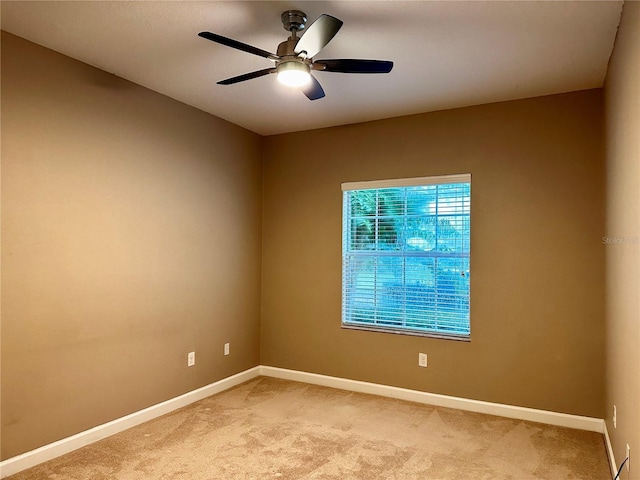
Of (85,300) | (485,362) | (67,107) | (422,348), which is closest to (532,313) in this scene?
(485,362)

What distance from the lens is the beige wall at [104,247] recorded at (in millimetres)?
2623

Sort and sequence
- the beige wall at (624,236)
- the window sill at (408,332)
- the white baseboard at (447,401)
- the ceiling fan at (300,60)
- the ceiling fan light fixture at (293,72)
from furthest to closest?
the window sill at (408,332) → the white baseboard at (447,401) → the ceiling fan light fixture at (293,72) → the ceiling fan at (300,60) → the beige wall at (624,236)

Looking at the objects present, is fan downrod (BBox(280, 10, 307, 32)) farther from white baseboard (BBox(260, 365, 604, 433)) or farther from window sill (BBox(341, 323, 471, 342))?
white baseboard (BBox(260, 365, 604, 433))

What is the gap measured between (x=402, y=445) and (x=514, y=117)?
270 cm

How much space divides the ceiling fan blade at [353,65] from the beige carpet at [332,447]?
7.63 feet

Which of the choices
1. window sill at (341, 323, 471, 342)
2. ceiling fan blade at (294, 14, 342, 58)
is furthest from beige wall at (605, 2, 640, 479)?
ceiling fan blade at (294, 14, 342, 58)

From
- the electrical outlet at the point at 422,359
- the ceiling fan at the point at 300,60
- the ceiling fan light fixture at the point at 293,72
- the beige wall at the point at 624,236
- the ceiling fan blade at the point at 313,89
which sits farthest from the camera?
the electrical outlet at the point at 422,359

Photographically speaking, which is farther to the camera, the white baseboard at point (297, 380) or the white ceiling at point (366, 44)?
the white baseboard at point (297, 380)

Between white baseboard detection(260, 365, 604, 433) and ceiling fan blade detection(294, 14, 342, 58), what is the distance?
3.00 metres

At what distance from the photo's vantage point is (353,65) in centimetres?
233

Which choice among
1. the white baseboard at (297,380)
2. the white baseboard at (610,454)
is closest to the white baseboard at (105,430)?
the white baseboard at (297,380)

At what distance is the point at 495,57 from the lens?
281 centimetres

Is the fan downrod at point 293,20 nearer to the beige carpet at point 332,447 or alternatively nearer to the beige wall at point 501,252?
the beige wall at point 501,252

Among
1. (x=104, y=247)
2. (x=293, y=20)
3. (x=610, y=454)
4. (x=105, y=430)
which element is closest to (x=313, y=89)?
Result: (x=293, y=20)
